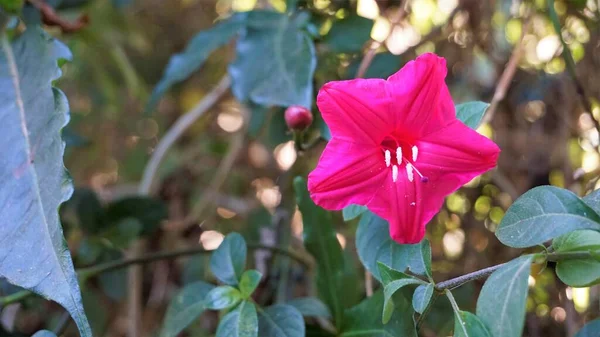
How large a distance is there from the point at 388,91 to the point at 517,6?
635 millimetres

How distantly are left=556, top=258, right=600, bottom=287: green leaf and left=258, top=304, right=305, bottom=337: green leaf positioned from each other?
0.27m

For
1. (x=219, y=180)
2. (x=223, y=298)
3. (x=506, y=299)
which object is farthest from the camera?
(x=219, y=180)

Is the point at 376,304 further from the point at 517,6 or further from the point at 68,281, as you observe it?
the point at 517,6

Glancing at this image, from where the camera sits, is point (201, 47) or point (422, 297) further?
point (201, 47)

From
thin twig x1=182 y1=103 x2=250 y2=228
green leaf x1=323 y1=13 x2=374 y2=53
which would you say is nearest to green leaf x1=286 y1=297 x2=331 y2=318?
green leaf x1=323 y1=13 x2=374 y2=53

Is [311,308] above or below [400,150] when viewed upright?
below

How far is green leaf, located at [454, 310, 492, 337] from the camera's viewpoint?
0.47 metres

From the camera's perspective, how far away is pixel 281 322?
66 cm

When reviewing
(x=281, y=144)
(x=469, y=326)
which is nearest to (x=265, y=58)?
(x=281, y=144)

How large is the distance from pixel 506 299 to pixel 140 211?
0.77 metres

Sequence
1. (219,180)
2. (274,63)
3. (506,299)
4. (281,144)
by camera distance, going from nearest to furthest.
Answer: (506,299) < (274,63) < (281,144) < (219,180)

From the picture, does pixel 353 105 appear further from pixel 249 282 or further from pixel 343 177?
pixel 249 282

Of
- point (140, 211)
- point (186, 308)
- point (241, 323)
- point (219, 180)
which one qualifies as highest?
point (241, 323)

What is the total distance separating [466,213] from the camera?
44.6 inches
